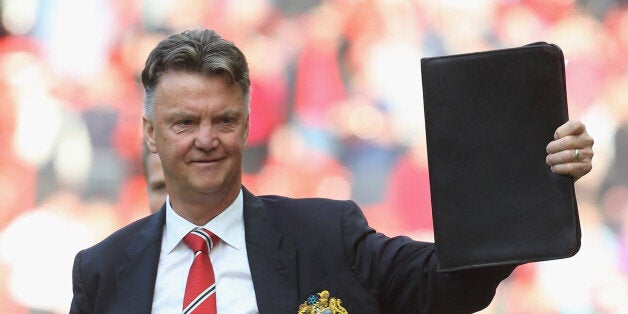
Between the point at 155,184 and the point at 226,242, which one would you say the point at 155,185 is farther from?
the point at 226,242

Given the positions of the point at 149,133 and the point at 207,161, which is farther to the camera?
the point at 149,133

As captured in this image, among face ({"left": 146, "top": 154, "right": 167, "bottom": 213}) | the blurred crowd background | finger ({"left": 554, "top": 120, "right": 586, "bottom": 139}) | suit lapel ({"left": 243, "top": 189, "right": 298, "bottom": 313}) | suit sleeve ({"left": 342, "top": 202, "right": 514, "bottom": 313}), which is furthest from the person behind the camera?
the blurred crowd background

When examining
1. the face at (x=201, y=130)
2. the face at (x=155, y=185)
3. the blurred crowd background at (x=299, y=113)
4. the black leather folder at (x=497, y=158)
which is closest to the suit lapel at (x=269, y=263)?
the face at (x=201, y=130)

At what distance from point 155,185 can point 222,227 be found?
1096mm

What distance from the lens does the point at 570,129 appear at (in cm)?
255

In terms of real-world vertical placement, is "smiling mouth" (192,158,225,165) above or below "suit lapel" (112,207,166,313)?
above

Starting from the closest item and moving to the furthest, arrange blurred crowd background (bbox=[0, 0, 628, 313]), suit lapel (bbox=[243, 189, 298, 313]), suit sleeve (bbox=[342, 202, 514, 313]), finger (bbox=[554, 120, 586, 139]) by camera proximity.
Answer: finger (bbox=[554, 120, 586, 139]) < suit sleeve (bbox=[342, 202, 514, 313]) < suit lapel (bbox=[243, 189, 298, 313]) < blurred crowd background (bbox=[0, 0, 628, 313])

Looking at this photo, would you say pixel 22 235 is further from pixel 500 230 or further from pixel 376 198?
pixel 500 230

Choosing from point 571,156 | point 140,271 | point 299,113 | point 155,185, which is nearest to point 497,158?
point 571,156

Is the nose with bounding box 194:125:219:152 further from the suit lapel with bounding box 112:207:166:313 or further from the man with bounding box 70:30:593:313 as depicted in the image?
the suit lapel with bounding box 112:207:166:313

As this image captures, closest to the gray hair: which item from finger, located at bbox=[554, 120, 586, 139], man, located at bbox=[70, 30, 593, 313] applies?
man, located at bbox=[70, 30, 593, 313]

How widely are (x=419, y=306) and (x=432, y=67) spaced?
0.52 m

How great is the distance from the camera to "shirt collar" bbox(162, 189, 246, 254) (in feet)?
9.70

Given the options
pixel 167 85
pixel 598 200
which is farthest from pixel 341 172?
pixel 167 85
